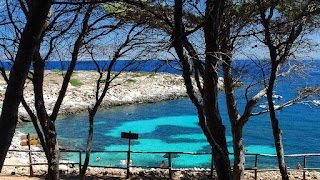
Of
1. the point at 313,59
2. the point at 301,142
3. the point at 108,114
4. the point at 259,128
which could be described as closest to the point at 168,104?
the point at 108,114

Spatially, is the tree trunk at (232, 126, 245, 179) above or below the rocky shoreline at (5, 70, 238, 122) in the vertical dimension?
below

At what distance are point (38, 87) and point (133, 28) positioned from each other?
2026 mm

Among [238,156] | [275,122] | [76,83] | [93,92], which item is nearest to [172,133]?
[93,92]

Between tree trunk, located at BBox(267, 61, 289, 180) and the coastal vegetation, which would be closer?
the coastal vegetation

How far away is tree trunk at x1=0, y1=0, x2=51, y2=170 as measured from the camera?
2.72 m

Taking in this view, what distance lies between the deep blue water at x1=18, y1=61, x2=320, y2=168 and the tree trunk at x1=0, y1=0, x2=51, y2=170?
16.3 meters

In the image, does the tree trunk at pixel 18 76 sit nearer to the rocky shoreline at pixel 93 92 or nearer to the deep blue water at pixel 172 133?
the deep blue water at pixel 172 133

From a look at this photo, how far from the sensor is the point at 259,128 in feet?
93.5

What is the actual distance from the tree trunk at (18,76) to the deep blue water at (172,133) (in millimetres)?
16296

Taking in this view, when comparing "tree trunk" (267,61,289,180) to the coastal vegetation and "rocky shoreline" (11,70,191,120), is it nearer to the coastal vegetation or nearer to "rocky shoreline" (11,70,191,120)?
the coastal vegetation

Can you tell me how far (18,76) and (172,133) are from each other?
2466 cm

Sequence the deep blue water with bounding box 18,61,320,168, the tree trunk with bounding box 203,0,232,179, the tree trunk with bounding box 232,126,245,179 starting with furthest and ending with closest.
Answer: the deep blue water with bounding box 18,61,320,168, the tree trunk with bounding box 232,126,245,179, the tree trunk with bounding box 203,0,232,179

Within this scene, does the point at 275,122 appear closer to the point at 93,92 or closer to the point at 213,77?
the point at 213,77

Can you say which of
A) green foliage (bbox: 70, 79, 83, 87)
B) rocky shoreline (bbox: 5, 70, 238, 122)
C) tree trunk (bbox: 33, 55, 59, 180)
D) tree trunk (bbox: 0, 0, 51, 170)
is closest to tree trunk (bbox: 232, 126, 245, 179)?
tree trunk (bbox: 33, 55, 59, 180)
